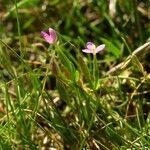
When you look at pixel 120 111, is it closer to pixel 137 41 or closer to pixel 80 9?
pixel 137 41

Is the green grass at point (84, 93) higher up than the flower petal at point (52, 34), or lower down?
lower down

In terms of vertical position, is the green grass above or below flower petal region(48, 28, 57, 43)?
below

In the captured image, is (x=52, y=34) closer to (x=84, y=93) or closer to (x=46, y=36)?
(x=46, y=36)

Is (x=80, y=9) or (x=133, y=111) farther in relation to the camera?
(x=80, y=9)

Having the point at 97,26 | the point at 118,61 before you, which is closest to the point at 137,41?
the point at 118,61

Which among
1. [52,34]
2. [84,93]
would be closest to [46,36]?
[52,34]

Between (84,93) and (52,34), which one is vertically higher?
(52,34)

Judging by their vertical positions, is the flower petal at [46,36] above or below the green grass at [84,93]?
above

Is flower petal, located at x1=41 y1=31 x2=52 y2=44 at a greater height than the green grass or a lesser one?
greater
